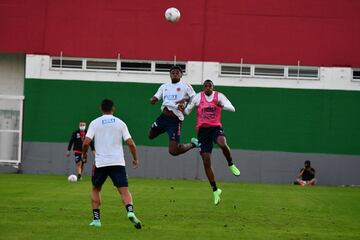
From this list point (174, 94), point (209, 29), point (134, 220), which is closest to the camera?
point (134, 220)

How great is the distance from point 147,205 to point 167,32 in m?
18.4

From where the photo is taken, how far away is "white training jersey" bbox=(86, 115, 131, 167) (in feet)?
47.8

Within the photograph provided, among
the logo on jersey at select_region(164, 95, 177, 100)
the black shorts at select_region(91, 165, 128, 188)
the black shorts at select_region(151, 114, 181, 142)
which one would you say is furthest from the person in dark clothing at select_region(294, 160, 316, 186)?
the black shorts at select_region(91, 165, 128, 188)

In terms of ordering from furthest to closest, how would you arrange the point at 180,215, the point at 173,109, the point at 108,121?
the point at 173,109 < the point at 180,215 < the point at 108,121

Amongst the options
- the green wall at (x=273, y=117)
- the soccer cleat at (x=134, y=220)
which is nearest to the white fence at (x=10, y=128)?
the green wall at (x=273, y=117)

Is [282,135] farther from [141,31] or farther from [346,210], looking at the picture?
[346,210]

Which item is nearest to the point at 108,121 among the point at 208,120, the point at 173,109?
the point at 208,120

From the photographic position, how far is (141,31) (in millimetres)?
37156

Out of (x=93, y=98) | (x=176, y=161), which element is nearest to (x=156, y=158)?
(x=176, y=161)

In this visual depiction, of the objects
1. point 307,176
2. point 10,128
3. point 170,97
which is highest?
point 170,97

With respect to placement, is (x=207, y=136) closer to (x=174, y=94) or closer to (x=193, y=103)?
(x=193, y=103)

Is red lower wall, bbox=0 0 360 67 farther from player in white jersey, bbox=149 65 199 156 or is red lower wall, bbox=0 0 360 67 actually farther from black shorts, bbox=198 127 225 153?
black shorts, bbox=198 127 225 153

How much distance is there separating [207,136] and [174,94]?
1280mm

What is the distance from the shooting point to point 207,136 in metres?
19.6
